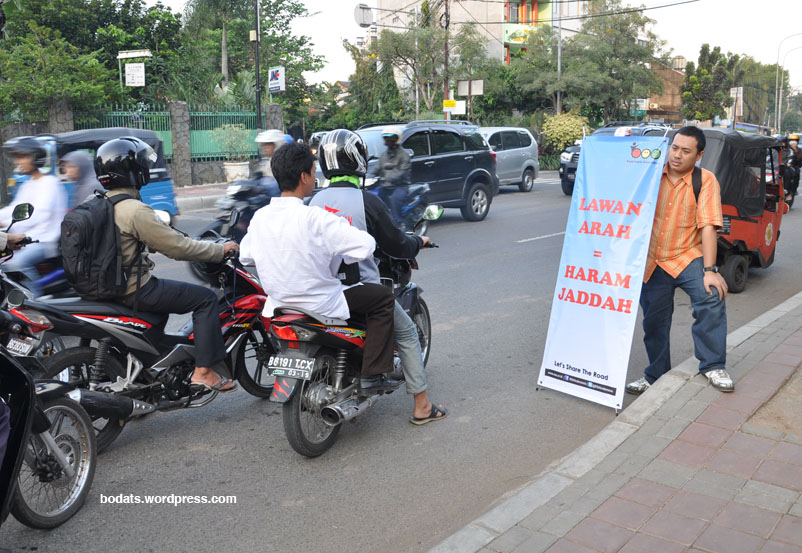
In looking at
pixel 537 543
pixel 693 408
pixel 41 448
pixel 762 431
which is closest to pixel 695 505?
pixel 537 543

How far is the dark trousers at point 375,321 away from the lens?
168 inches

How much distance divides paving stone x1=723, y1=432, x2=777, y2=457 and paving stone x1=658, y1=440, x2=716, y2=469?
15 centimetres

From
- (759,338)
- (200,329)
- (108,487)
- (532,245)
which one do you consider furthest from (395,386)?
(532,245)

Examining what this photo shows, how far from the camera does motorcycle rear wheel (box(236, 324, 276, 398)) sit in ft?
15.8

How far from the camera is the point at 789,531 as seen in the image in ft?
10.5

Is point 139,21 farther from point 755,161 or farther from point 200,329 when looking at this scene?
point 200,329

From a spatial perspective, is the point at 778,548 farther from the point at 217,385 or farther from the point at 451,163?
the point at 451,163

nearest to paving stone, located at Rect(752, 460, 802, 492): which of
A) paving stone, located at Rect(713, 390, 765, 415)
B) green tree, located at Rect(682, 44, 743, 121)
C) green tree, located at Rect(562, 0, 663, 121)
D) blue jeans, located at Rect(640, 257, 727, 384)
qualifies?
paving stone, located at Rect(713, 390, 765, 415)

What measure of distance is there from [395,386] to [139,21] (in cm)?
2645

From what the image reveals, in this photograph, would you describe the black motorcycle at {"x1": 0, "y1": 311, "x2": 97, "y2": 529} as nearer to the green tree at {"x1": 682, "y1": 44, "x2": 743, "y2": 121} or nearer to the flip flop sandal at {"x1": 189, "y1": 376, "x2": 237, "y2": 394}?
the flip flop sandal at {"x1": 189, "y1": 376, "x2": 237, "y2": 394}

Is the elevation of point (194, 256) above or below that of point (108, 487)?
above

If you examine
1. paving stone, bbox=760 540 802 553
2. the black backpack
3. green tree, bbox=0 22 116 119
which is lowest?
paving stone, bbox=760 540 802 553

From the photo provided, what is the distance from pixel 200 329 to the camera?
4324 millimetres

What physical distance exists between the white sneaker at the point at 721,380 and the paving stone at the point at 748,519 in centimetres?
146
